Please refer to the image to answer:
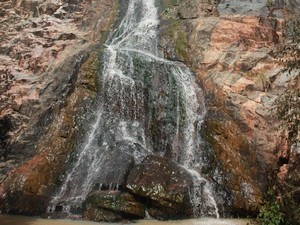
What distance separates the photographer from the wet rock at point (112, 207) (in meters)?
14.3

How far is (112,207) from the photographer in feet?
47.3

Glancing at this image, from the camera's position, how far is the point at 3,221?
46.4ft

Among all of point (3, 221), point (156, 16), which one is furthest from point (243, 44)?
point (3, 221)

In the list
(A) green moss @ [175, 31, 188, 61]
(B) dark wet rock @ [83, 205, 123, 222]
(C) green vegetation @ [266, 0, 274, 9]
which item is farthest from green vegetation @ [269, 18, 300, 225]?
(C) green vegetation @ [266, 0, 274, 9]

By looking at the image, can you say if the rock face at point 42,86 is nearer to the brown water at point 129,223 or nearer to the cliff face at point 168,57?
the cliff face at point 168,57

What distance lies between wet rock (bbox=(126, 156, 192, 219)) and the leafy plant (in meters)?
2.69

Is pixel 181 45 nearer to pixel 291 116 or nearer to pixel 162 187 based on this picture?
pixel 162 187

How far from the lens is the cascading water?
16.1 metres

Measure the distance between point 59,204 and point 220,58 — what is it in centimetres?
1186

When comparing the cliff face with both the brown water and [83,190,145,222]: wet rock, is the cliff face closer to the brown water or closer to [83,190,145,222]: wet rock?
[83,190,145,222]: wet rock

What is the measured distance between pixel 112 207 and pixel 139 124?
5238 millimetres

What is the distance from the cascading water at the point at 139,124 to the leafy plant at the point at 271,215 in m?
2.13

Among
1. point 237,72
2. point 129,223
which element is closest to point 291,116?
point 129,223

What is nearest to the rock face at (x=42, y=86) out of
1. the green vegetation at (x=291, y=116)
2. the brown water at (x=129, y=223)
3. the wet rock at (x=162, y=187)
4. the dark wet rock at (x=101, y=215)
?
the brown water at (x=129, y=223)
